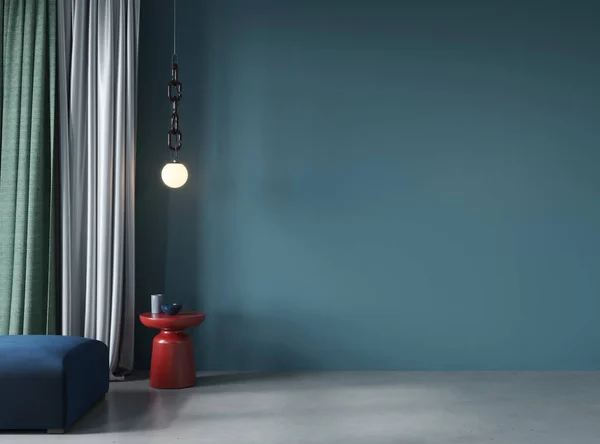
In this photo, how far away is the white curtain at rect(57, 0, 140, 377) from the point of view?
4.38 meters

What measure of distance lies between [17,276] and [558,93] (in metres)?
3.80

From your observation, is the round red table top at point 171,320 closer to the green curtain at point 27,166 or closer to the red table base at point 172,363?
the red table base at point 172,363

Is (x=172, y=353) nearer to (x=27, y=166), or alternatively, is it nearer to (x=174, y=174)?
(x=174, y=174)

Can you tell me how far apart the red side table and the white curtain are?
0.35 metres

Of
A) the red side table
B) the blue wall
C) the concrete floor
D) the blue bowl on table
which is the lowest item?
the concrete floor

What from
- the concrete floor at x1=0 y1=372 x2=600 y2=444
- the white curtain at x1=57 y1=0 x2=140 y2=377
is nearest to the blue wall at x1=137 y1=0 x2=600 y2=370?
the white curtain at x1=57 y1=0 x2=140 y2=377

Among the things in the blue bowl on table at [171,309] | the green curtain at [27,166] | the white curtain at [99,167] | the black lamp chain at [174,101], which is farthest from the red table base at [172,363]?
the black lamp chain at [174,101]

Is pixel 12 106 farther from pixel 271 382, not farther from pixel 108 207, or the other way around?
pixel 271 382

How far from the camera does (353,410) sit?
142 inches

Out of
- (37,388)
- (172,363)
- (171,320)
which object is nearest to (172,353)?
(172,363)

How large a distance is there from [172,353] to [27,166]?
1.52 m

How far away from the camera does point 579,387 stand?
13.6 feet

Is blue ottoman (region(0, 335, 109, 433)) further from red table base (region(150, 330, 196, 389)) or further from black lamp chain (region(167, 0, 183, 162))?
black lamp chain (region(167, 0, 183, 162))

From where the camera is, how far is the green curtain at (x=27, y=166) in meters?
4.30
